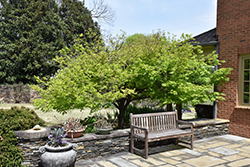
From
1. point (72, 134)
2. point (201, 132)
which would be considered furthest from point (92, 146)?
point (201, 132)

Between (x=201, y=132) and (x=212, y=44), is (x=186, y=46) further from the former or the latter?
(x=201, y=132)

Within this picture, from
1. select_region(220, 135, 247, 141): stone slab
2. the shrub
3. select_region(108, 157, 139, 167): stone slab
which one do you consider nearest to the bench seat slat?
select_region(108, 157, 139, 167): stone slab

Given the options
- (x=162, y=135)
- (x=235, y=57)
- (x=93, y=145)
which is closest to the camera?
(x=93, y=145)

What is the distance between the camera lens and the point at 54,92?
551cm

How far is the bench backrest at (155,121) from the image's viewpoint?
18.3 feet

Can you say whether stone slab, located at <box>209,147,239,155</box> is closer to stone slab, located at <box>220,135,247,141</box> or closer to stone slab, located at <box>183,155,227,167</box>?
stone slab, located at <box>183,155,227,167</box>

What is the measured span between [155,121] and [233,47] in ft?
12.3

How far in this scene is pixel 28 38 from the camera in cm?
1880

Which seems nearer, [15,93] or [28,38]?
[15,93]

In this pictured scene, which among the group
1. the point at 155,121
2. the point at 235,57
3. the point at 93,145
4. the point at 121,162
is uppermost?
the point at 235,57

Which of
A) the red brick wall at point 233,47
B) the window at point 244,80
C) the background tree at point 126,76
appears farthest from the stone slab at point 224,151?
the window at point 244,80

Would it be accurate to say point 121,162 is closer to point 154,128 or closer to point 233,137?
point 154,128

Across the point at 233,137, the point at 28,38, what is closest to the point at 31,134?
the point at 233,137

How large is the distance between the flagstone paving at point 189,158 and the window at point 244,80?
1.56 meters
